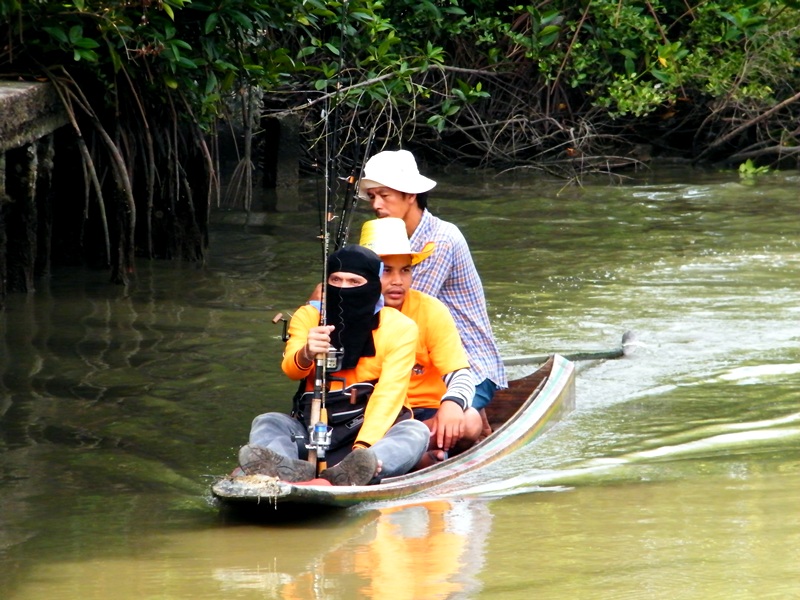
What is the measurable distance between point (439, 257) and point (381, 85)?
422 centimetres

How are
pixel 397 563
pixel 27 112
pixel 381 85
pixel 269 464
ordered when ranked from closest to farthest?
pixel 397 563, pixel 269 464, pixel 27 112, pixel 381 85

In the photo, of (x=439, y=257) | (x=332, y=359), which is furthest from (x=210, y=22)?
(x=332, y=359)

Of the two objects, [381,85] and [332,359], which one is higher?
[381,85]

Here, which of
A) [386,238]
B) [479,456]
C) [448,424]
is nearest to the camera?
[386,238]

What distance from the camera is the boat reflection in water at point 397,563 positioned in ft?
13.3

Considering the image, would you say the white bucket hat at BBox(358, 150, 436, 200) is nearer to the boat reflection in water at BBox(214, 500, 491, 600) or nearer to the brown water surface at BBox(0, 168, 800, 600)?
the brown water surface at BBox(0, 168, 800, 600)

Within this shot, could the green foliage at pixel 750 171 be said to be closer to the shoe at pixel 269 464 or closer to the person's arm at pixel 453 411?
the person's arm at pixel 453 411

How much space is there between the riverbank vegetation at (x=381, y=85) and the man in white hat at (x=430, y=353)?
44 cm

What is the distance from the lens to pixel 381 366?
5145 mm

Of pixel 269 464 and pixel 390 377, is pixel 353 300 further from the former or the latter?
pixel 269 464

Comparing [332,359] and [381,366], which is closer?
[332,359]

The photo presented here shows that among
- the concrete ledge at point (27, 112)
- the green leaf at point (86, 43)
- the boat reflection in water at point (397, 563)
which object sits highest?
the green leaf at point (86, 43)

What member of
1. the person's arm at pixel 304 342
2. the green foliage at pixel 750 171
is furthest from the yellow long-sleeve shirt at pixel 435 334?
the green foliage at pixel 750 171

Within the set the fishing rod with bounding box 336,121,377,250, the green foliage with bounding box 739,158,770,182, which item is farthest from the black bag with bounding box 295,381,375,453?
the green foliage with bounding box 739,158,770,182
